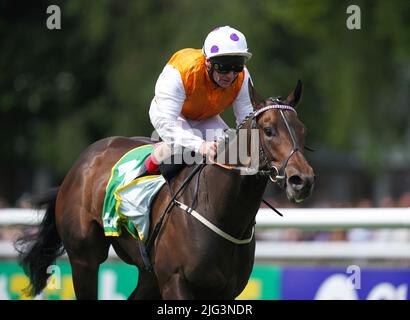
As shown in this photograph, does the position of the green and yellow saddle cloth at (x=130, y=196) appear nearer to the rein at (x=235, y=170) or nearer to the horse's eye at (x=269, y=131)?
the rein at (x=235, y=170)

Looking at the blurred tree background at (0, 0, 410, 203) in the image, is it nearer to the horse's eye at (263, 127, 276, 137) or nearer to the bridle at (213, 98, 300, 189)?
the bridle at (213, 98, 300, 189)

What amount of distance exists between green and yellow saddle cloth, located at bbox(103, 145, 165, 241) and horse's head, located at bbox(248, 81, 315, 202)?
987 mm

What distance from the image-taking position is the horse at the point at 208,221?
184 inches

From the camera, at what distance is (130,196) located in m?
5.51

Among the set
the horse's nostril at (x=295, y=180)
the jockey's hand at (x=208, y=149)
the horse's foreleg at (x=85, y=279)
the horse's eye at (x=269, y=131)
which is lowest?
the horse's foreleg at (x=85, y=279)

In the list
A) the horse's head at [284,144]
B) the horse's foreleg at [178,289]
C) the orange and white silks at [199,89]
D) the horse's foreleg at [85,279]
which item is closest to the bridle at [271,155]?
the horse's head at [284,144]

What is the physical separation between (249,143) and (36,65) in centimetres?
1806

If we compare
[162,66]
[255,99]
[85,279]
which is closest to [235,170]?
[255,99]

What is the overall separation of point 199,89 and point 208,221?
0.88 metres

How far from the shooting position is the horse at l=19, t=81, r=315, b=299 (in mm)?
4672

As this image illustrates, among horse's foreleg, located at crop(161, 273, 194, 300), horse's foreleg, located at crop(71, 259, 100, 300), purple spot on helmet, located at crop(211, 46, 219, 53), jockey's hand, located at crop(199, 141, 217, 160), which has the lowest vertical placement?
horse's foreleg, located at crop(71, 259, 100, 300)

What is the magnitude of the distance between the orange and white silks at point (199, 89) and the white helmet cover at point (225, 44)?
17 centimetres

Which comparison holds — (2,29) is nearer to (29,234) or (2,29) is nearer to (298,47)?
(298,47)

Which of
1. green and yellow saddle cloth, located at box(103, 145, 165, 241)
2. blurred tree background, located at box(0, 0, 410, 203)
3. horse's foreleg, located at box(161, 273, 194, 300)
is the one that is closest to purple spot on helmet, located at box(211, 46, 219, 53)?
green and yellow saddle cloth, located at box(103, 145, 165, 241)
